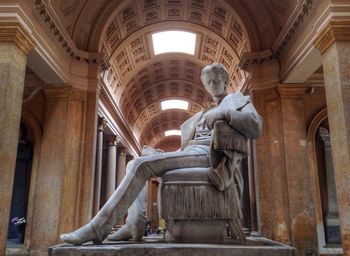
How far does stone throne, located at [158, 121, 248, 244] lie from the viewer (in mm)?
3320

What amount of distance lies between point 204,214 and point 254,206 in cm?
781

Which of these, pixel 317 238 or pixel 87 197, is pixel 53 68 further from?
pixel 317 238

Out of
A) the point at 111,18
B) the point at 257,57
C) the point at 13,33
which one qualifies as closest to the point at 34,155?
the point at 13,33

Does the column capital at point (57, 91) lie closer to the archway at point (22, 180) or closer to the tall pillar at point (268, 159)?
the archway at point (22, 180)

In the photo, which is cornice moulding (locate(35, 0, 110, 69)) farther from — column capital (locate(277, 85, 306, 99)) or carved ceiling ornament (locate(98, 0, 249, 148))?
column capital (locate(277, 85, 306, 99))

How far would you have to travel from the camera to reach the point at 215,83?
3.98m

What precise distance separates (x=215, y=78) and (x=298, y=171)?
6772 millimetres

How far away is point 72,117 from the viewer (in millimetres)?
10469

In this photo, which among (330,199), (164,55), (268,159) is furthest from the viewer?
(164,55)

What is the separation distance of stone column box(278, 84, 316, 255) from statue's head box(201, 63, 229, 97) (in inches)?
258

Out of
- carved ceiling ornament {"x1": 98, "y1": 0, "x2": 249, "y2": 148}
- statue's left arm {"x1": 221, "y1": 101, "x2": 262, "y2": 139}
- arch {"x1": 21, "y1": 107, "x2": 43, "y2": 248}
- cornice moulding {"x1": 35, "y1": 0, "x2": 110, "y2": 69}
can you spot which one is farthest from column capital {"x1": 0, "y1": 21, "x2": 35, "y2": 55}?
statue's left arm {"x1": 221, "y1": 101, "x2": 262, "y2": 139}

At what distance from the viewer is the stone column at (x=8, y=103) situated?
6449 millimetres

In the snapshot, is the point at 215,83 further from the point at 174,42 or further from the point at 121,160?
the point at 121,160

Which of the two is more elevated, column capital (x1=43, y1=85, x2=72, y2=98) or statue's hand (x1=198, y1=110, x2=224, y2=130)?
column capital (x1=43, y1=85, x2=72, y2=98)
